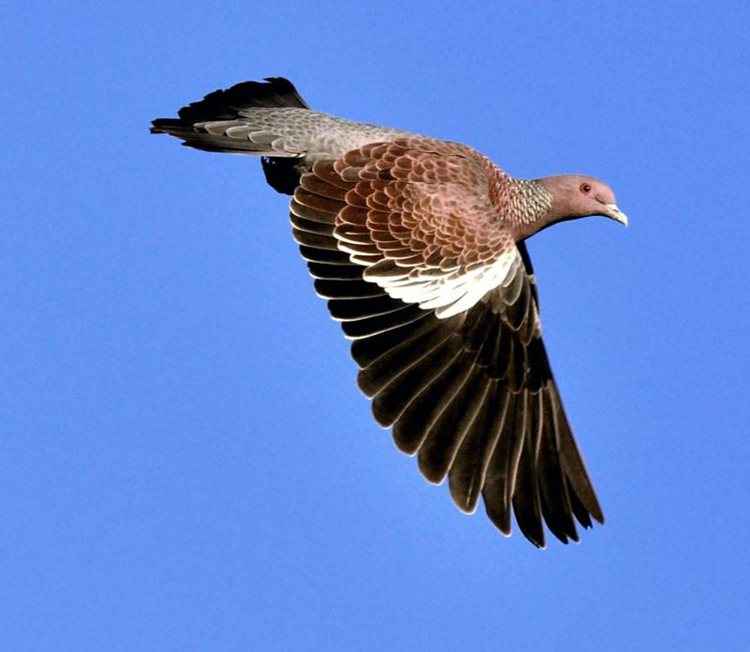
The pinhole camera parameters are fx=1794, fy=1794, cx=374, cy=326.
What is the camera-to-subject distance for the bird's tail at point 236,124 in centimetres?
1755

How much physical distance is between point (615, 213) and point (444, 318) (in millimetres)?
2971

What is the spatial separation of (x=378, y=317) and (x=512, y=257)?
5.05 feet

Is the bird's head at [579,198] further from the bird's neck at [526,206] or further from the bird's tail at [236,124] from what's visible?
Result: the bird's tail at [236,124]

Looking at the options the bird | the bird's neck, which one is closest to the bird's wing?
the bird

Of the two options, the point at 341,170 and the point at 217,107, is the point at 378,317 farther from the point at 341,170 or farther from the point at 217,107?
the point at 217,107

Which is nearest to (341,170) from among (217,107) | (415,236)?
(415,236)

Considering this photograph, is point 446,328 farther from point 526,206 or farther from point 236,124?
point 236,124

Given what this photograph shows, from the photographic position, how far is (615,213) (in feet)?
60.1

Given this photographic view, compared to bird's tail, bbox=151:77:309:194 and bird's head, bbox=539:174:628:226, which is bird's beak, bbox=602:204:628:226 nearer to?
bird's head, bbox=539:174:628:226

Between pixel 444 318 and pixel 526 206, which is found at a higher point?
pixel 526 206

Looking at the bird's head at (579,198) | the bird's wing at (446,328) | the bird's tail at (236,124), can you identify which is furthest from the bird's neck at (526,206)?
the bird's tail at (236,124)

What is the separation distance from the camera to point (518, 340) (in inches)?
655

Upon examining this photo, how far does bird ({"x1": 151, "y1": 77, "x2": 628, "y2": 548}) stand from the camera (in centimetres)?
1577

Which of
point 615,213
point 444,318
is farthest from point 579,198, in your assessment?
point 444,318
